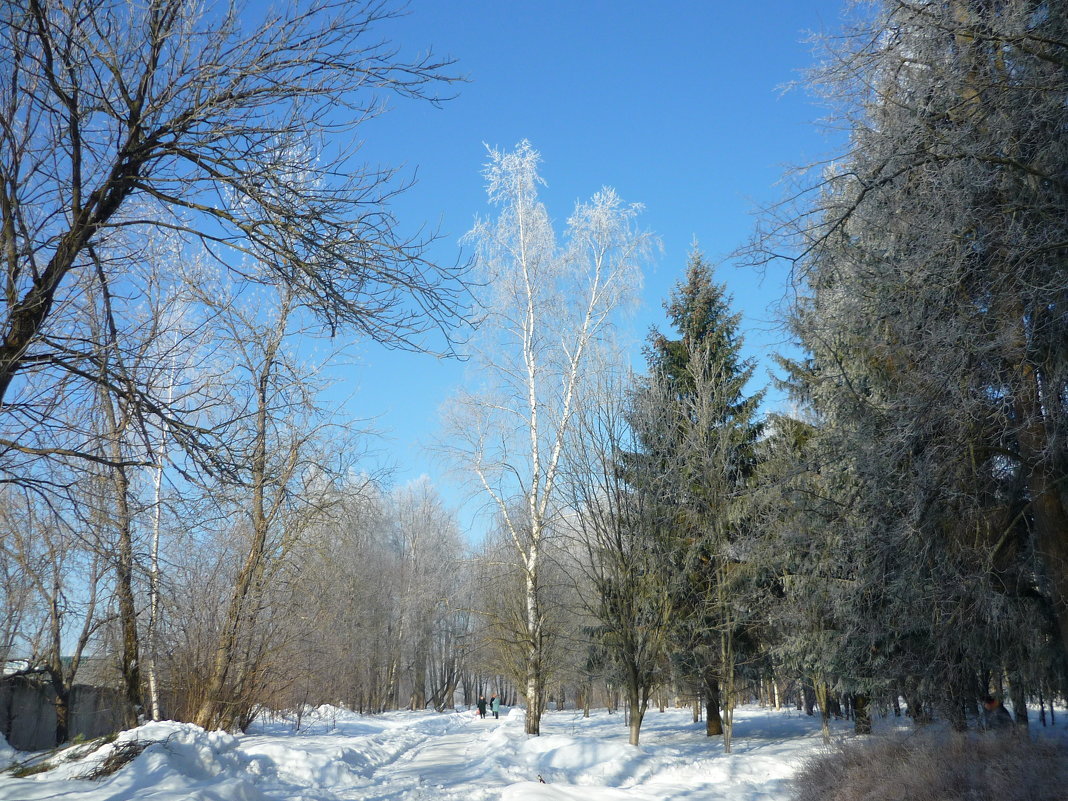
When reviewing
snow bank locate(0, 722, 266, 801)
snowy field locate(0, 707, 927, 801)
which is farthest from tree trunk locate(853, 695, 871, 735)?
snow bank locate(0, 722, 266, 801)

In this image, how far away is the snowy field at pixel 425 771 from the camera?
26.2 feet

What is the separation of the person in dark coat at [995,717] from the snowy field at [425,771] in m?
2.33

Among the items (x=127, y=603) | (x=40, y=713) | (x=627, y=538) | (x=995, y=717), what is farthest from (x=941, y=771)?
(x=40, y=713)

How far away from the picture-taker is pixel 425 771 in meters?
14.5

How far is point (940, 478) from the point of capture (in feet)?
25.6

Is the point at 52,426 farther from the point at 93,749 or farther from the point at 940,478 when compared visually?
the point at 940,478

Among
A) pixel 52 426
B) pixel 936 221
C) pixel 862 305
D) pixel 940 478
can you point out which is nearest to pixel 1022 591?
pixel 940 478

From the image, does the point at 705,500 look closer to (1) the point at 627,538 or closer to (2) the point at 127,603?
(1) the point at 627,538

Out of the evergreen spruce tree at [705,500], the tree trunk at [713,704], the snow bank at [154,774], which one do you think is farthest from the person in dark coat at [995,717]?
the snow bank at [154,774]

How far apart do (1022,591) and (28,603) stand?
17145 mm

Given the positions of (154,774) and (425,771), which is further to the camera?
(425,771)

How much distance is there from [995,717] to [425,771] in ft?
32.6

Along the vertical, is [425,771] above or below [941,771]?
below

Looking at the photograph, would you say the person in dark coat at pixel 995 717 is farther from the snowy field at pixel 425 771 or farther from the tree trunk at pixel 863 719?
the tree trunk at pixel 863 719
